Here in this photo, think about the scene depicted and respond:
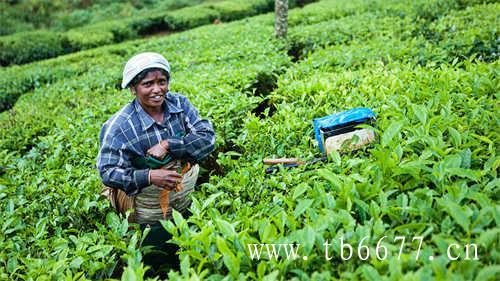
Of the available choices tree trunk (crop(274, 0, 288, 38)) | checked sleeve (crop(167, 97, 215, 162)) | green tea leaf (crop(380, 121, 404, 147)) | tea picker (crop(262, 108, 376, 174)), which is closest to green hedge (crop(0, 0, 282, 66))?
tree trunk (crop(274, 0, 288, 38))

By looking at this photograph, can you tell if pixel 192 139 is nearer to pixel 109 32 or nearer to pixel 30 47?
pixel 30 47

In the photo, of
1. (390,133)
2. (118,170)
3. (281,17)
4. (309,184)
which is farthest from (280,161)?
(281,17)

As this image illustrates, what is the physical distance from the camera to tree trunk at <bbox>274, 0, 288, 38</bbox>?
7.18 metres

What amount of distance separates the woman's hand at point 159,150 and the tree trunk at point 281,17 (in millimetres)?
5282

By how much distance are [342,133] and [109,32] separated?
14437mm

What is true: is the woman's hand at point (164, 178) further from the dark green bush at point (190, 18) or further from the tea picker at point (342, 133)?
the dark green bush at point (190, 18)

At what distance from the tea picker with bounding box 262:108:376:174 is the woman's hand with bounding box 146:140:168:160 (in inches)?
27.5

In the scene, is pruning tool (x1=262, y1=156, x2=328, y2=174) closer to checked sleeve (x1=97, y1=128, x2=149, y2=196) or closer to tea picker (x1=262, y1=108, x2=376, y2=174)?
tea picker (x1=262, y1=108, x2=376, y2=174)

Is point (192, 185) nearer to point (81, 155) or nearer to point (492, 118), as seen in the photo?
point (81, 155)

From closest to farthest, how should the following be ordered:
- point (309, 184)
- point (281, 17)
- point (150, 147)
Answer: point (309, 184) < point (150, 147) < point (281, 17)

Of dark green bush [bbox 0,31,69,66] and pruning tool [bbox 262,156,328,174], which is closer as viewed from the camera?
pruning tool [bbox 262,156,328,174]

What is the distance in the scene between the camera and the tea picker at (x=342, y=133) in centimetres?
251

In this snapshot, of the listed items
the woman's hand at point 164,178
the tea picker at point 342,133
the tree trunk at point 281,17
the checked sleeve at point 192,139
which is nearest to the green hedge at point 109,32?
the tree trunk at point 281,17

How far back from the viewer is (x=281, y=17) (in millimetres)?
7242
